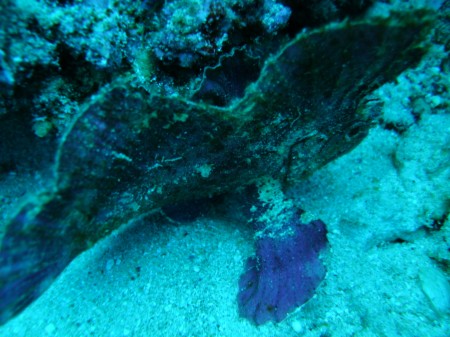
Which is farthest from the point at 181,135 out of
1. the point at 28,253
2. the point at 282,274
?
the point at 282,274

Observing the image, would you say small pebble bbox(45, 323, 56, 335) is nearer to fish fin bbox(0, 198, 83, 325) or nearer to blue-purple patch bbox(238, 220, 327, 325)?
fish fin bbox(0, 198, 83, 325)

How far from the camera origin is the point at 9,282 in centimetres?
147

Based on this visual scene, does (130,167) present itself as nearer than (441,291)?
Yes

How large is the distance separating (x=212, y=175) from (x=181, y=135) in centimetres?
48

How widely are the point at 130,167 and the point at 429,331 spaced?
211cm

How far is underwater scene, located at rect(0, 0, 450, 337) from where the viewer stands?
4.91ft

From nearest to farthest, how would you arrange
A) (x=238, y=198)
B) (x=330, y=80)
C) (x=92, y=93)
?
(x=330, y=80)
(x=92, y=93)
(x=238, y=198)

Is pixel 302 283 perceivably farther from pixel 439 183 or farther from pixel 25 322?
pixel 25 322

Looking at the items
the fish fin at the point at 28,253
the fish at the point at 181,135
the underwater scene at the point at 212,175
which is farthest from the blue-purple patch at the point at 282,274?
the fish fin at the point at 28,253

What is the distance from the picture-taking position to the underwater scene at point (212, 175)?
150cm

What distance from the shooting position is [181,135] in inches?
67.7

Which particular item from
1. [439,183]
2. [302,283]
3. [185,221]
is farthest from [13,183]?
[439,183]

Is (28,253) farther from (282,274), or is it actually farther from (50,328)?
(282,274)

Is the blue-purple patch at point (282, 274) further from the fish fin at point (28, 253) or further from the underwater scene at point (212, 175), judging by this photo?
the fish fin at point (28, 253)
